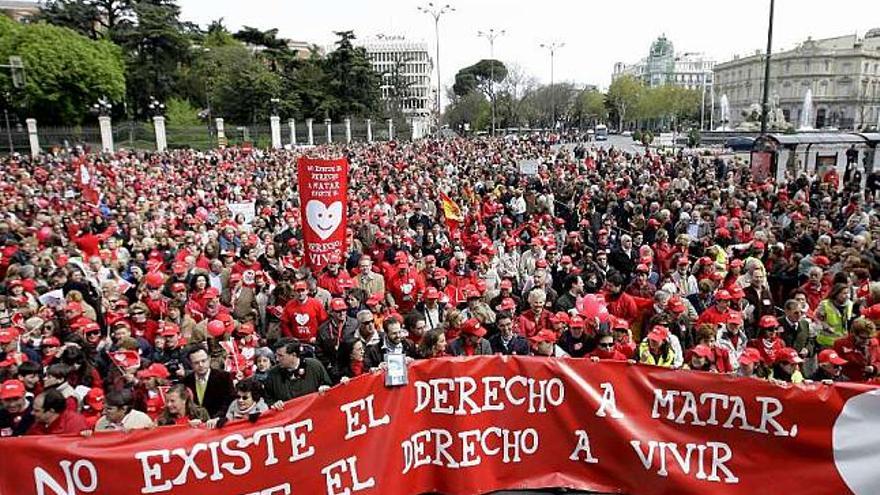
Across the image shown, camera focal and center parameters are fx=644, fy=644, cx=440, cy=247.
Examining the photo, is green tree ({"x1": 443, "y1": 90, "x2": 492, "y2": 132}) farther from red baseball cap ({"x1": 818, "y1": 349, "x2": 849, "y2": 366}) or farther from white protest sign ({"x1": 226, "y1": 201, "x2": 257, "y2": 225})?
red baseball cap ({"x1": 818, "y1": 349, "x2": 849, "y2": 366})

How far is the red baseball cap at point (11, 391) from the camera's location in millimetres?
4363

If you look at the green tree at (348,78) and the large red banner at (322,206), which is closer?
the large red banner at (322,206)

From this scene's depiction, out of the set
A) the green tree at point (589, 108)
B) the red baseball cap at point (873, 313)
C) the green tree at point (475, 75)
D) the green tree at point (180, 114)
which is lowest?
the red baseball cap at point (873, 313)

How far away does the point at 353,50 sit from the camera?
217ft

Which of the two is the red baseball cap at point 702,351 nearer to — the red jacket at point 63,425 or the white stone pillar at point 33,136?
the red jacket at point 63,425

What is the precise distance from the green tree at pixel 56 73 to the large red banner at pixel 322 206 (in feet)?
153

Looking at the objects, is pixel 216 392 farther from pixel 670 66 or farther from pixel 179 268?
pixel 670 66

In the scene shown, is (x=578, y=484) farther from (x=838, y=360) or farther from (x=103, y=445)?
(x=103, y=445)

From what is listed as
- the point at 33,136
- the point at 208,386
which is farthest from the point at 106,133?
the point at 208,386

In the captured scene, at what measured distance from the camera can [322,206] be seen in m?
8.16

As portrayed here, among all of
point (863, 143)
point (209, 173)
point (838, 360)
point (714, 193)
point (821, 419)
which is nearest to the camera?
point (821, 419)

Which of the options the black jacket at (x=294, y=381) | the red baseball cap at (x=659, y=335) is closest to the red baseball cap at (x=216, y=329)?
the black jacket at (x=294, y=381)

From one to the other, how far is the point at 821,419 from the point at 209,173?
900 inches

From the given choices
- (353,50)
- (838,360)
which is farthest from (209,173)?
(353,50)
